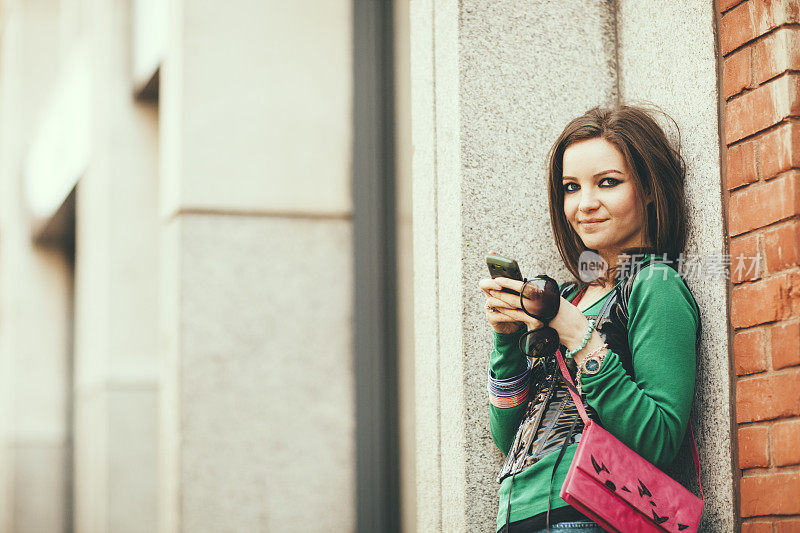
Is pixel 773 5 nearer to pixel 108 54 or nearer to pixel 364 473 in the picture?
pixel 364 473

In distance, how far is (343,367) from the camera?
4.61 meters

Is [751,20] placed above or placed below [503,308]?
above

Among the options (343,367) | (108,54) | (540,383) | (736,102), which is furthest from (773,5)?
(108,54)

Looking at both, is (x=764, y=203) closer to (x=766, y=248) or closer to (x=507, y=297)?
(x=766, y=248)

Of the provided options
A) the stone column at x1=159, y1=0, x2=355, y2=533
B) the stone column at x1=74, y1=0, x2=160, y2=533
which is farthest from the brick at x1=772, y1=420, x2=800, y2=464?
the stone column at x1=74, y1=0, x2=160, y2=533

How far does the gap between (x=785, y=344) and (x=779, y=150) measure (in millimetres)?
509

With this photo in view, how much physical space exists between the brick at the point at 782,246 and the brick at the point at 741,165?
0.18 meters

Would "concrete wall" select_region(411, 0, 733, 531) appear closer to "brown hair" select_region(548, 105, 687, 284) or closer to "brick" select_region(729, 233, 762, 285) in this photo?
"brown hair" select_region(548, 105, 687, 284)

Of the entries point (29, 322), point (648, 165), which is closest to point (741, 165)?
point (648, 165)

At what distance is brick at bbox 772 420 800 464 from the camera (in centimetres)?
234

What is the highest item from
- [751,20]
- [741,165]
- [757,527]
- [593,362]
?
[751,20]

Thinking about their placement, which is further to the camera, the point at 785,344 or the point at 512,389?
the point at 512,389

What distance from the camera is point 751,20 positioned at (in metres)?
2.60

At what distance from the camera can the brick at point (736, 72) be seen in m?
2.60
